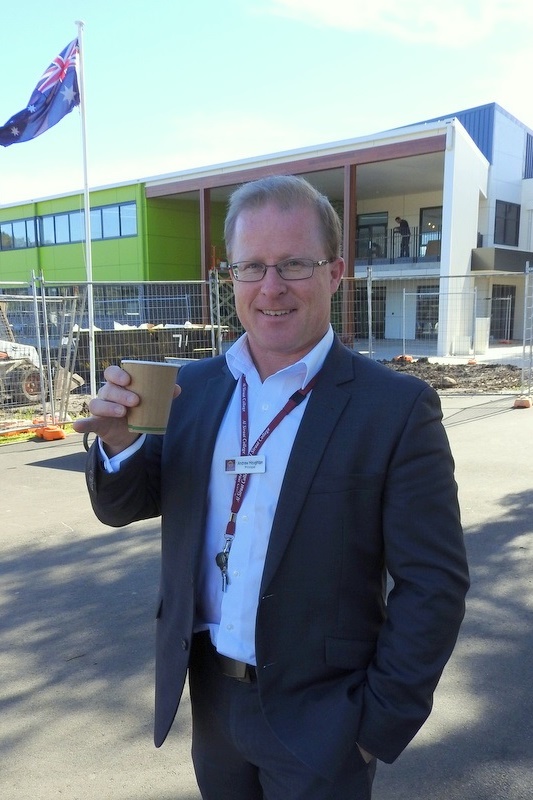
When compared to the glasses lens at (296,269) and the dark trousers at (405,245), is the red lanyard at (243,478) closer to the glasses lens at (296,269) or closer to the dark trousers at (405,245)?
the glasses lens at (296,269)

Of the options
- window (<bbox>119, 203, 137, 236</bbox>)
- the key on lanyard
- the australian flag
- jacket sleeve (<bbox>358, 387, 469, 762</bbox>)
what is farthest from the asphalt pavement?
window (<bbox>119, 203, 137, 236</bbox>)

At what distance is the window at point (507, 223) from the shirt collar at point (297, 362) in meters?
27.2

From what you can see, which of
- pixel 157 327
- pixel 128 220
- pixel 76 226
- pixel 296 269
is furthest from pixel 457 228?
pixel 296 269

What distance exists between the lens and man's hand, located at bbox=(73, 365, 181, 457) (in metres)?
1.59

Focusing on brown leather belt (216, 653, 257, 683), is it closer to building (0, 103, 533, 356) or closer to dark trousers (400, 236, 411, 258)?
building (0, 103, 533, 356)

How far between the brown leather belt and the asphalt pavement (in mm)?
1215

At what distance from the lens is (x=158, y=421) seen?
63.2 inches

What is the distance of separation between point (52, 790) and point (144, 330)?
12.2 metres

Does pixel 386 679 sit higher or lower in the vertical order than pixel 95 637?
higher

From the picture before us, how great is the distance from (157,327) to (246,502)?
12.4 metres

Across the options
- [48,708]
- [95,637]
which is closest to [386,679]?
[48,708]

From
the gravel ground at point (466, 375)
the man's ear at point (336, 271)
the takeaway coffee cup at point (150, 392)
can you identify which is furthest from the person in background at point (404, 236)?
the takeaway coffee cup at point (150, 392)

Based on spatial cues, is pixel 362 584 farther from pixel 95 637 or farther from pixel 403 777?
pixel 95 637

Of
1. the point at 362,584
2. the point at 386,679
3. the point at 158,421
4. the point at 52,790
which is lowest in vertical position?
the point at 52,790
